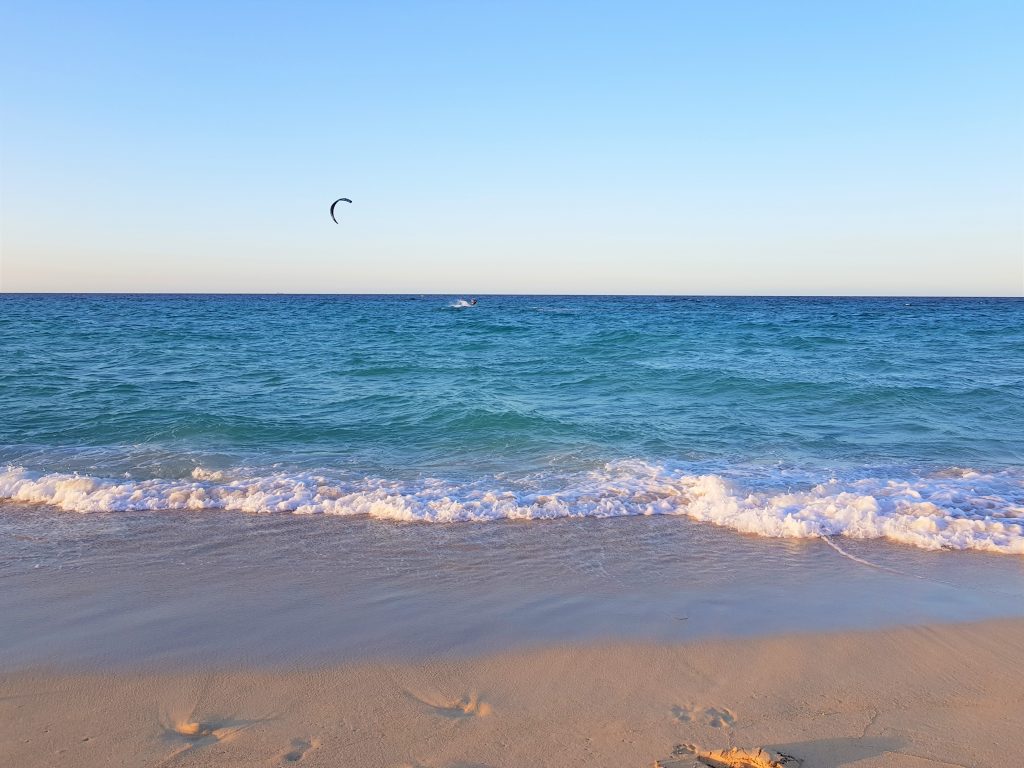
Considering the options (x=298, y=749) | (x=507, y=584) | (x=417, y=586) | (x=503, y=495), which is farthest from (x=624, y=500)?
(x=298, y=749)

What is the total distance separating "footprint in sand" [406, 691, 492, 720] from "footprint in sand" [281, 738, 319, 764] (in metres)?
0.53

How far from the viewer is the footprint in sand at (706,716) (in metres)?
3.05

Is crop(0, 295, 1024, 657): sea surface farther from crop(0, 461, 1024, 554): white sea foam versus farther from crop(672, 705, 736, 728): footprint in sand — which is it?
crop(672, 705, 736, 728): footprint in sand

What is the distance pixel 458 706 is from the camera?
319cm

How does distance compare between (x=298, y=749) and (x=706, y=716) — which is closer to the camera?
(x=298, y=749)

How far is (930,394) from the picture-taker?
13164 mm

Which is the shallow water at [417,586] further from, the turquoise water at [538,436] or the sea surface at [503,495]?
the turquoise water at [538,436]

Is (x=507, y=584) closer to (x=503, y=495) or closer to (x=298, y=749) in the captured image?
(x=298, y=749)

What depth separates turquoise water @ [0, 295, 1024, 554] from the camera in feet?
21.6

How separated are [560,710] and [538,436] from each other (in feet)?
22.4

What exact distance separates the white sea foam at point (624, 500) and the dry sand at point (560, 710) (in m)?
2.22

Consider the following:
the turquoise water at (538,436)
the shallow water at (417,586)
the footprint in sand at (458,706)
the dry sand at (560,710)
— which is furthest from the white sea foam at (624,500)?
the footprint in sand at (458,706)

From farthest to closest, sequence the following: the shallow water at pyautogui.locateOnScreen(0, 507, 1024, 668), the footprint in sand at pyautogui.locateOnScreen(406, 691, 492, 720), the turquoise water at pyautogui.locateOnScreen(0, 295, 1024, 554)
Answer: the turquoise water at pyautogui.locateOnScreen(0, 295, 1024, 554)
the shallow water at pyautogui.locateOnScreen(0, 507, 1024, 668)
the footprint in sand at pyautogui.locateOnScreen(406, 691, 492, 720)

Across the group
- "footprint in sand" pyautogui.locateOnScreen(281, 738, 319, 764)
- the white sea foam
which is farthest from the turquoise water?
"footprint in sand" pyautogui.locateOnScreen(281, 738, 319, 764)
